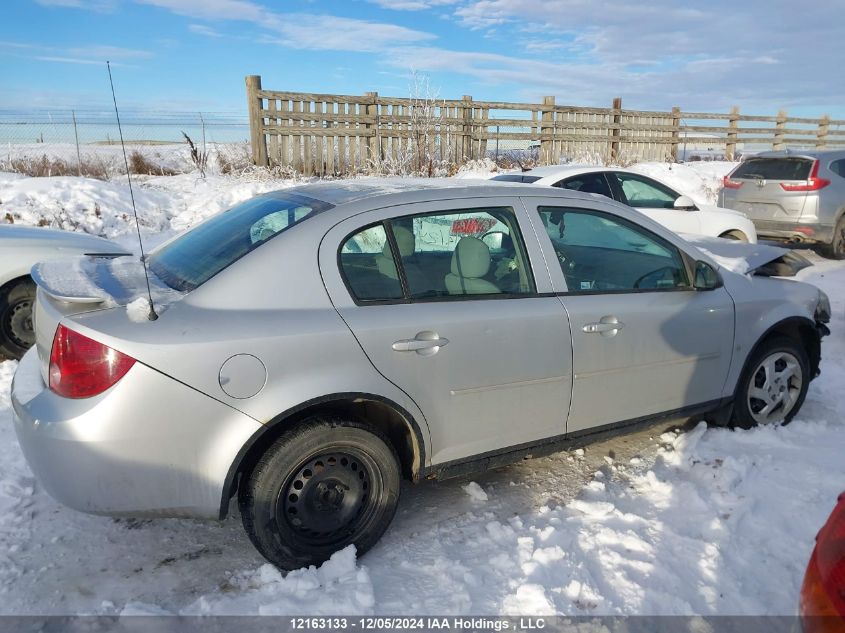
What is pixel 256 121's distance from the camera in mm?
13320

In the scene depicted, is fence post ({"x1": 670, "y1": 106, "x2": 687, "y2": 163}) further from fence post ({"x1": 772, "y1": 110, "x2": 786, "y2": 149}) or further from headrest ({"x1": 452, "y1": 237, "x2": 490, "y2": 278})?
headrest ({"x1": 452, "y1": 237, "x2": 490, "y2": 278})

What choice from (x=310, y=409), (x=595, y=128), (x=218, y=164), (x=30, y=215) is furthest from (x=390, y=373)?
(x=595, y=128)

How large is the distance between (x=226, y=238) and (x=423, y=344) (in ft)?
3.60

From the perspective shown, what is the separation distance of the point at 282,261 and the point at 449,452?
1.18 metres

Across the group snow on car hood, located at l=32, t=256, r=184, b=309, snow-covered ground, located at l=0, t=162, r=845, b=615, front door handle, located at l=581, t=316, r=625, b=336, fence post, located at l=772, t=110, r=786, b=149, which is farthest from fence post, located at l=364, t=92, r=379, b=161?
fence post, located at l=772, t=110, r=786, b=149

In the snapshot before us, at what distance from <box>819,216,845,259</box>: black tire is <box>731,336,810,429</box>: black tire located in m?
6.98

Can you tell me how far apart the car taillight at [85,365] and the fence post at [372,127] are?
12553mm

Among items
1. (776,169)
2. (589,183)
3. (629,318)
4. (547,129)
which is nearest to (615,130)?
(547,129)

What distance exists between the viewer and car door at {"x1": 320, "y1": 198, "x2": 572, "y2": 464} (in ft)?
9.29

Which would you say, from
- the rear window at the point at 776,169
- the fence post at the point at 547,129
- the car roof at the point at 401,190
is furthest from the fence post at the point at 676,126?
the car roof at the point at 401,190

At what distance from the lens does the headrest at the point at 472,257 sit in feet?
10.5

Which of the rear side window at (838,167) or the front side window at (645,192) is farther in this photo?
the rear side window at (838,167)

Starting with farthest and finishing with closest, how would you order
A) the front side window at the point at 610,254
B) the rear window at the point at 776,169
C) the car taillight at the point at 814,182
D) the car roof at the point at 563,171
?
the rear window at the point at 776,169 → the car taillight at the point at 814,182 → the car roof at the point at 563,171 → the front side window at the point at 610,254

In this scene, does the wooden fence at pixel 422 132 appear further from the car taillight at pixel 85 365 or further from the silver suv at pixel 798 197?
the car taillight at pixel 85 365
